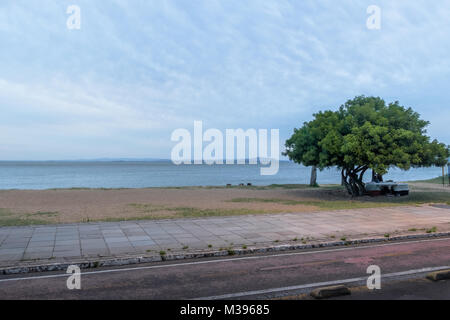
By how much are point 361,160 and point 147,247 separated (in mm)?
17623

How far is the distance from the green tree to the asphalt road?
13967mm

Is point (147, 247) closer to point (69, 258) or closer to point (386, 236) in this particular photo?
point (69, 258)

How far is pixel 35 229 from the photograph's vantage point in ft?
44.8

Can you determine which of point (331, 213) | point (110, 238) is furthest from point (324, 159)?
point (110, 238)

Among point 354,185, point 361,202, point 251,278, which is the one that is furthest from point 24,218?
point 354,185

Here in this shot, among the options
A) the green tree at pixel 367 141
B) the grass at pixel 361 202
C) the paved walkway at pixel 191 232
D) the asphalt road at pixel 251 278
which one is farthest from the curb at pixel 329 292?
the green tree at pixel 367 141

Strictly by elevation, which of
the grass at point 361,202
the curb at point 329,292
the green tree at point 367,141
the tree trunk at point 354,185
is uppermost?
the green tree at point 367,141

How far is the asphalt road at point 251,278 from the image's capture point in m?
7.30

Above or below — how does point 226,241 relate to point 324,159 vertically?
below

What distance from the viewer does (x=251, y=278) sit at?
838 cm

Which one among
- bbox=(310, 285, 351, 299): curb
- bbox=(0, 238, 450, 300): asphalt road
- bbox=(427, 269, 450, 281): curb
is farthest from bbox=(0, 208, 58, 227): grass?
bbox=(427, 269, 450, 281): curb

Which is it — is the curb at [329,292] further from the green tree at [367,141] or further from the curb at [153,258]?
the green tree at [367,141]

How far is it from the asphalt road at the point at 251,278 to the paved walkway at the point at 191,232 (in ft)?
4.61

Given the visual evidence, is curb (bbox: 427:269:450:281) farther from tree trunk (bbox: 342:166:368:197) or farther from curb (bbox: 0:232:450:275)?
tree trunk (bbox: 342:166:368:197)
